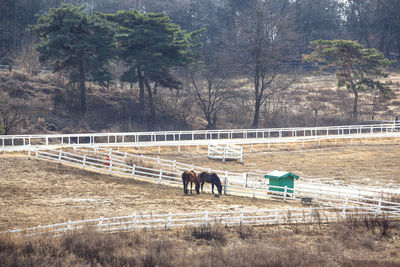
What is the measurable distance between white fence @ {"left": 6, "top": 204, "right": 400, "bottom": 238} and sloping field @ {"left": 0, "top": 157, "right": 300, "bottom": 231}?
1.20m

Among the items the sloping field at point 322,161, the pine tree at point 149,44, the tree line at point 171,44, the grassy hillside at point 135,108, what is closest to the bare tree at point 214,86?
the tree line at point 171,44

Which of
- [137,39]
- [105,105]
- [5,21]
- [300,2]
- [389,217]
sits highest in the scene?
[300,2]

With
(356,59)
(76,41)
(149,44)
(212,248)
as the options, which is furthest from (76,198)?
(356,59)

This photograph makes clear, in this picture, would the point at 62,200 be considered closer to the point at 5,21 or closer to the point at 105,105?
the point at 105,105

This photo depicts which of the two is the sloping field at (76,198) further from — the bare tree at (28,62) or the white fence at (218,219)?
the bare tree at (28,62)

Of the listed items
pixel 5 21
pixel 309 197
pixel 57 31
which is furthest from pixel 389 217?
pixel 5 21

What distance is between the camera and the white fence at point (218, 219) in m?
17.3

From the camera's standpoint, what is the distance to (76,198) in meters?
22.4

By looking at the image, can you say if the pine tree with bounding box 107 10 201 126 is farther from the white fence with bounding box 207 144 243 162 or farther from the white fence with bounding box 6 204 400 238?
the white fence with bounding box 6 204 400 238

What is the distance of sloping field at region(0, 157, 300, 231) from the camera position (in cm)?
1978

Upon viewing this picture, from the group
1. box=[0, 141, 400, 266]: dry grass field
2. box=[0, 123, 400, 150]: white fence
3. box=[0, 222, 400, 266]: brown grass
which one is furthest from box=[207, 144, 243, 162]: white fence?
box=[0, 222, 400, 266]: brown grass

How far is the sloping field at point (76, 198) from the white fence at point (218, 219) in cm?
120

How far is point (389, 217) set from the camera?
70.7ft

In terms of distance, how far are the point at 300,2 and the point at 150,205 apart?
3229 inches
